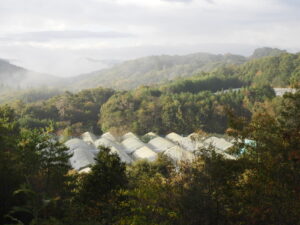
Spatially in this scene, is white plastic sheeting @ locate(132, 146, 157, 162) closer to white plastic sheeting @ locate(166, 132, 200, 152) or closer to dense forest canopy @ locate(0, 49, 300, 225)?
white plastic sheeting @ locate(166, 132, 200, 152)

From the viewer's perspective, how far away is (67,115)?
77.3m

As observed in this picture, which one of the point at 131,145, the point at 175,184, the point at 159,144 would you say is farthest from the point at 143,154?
the point at 175,184

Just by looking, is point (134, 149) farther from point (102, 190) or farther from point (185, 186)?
point (185, 186)

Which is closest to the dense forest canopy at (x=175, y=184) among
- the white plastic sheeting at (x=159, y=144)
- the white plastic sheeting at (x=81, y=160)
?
the white plastic sheeting at (x=81, y=160)

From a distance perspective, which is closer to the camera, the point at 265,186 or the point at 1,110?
the point at 265,186

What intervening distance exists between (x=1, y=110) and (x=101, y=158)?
992 inches

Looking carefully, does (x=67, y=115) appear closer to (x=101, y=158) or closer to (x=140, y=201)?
(x=101, y=158)

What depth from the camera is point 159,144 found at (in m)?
55.2

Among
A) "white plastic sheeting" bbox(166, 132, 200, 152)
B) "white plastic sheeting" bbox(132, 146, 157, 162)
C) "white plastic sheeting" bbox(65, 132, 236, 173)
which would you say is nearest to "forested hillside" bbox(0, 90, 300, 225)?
"white plastic sheeting" bbox(65, 132, 236, 173)

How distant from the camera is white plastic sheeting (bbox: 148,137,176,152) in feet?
173

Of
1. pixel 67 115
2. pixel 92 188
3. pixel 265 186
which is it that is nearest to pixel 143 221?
pixel 265 186

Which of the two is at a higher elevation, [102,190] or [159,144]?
[102,190]

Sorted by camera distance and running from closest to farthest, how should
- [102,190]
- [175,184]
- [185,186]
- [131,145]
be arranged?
1. [185,186]
2. [175,184]
3. [102,190]
4. [131,145]

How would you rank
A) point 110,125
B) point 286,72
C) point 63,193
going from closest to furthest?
point 63,193 < point 110,125 < point 286,72
